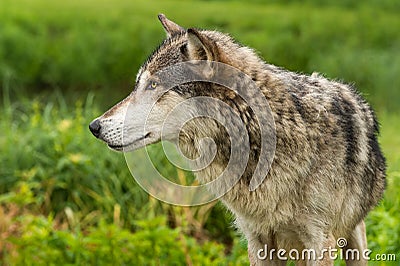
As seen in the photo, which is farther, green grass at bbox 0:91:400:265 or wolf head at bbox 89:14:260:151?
green grass at bbox 0:91:400:265

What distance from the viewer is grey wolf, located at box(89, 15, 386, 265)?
161 inches

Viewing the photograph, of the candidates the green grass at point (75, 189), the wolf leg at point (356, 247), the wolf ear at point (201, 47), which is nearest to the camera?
the wolf ear at point (201, 47)

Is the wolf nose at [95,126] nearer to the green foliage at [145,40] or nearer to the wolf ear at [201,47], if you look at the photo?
the wolf ear at [201,47]

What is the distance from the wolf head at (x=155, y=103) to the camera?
13.3ft

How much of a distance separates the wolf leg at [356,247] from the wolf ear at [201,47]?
1.44 m

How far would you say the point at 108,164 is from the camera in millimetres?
7980

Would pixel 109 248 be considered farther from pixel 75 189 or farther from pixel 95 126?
pixel 75 189

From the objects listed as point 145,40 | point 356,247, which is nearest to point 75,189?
point 356,247

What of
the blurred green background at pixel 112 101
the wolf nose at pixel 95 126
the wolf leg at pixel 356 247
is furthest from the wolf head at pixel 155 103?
the blurred green background at pixel 112 101

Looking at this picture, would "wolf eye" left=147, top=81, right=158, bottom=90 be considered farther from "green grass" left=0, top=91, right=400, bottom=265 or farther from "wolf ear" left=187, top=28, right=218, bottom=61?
"green grass" left=0, top=91, right=400, bottom=265

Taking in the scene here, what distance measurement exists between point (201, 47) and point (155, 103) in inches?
13.8

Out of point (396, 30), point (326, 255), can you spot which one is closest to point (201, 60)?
point (326, 255)

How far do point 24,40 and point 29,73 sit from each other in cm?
47

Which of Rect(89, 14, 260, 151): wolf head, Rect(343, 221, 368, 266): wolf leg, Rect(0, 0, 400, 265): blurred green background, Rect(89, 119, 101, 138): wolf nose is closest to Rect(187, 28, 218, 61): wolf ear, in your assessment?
Rect(89, 14, 260, 151): wolf head
